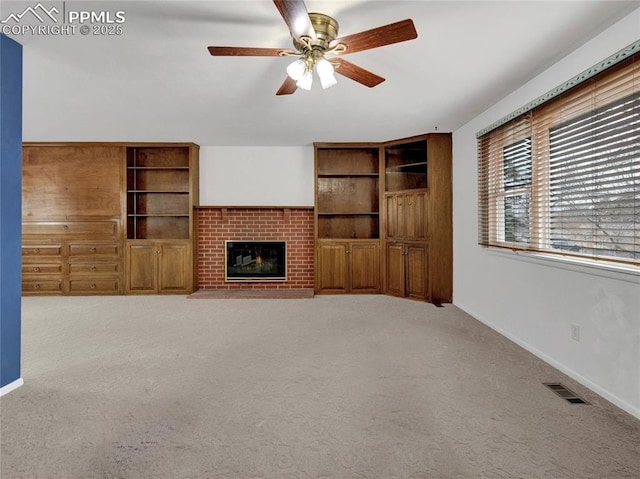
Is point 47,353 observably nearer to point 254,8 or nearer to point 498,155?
point 254,8

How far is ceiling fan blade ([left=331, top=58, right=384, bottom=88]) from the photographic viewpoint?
229cm

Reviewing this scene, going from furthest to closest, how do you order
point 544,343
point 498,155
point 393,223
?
point 393,223 < point 498,155 < point 544,343

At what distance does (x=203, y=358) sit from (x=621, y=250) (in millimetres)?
3018

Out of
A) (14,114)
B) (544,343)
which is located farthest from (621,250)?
(14,114)

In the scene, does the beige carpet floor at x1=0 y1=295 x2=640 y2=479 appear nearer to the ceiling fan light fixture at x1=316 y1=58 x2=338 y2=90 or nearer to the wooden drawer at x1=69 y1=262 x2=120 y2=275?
the wooden drawer at x1=69 y1=262 x2=120 y2=275

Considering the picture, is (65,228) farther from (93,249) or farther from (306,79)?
(306,79)

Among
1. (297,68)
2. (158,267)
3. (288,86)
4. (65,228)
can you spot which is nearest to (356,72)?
(297,68)

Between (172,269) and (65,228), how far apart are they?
5.63ft

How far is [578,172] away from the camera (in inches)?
96.6

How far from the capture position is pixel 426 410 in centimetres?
201

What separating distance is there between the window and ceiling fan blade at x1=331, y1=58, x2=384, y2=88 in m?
1.45

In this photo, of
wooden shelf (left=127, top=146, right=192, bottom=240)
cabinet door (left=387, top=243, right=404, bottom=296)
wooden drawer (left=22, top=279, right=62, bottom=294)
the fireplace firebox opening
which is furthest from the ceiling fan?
wooden drawer (left=22, top=279, right=62, bottom=294)

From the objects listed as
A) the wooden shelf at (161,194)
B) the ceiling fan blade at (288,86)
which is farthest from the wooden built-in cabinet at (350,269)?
the ceiling fan blade at (288,86)

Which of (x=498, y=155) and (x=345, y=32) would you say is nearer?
(x=345, y=32)
